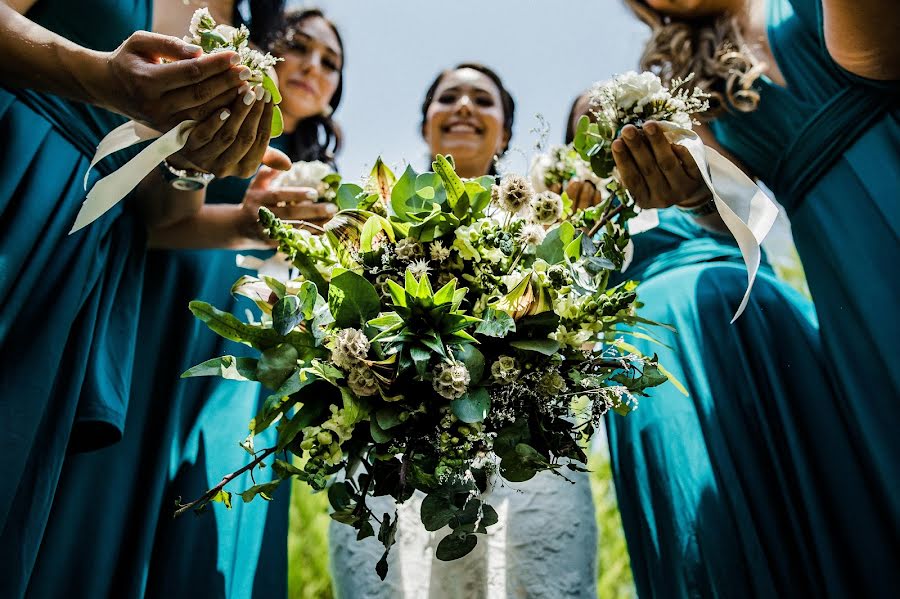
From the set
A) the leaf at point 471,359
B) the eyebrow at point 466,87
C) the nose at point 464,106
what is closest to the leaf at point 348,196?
the leaf at point 471,359

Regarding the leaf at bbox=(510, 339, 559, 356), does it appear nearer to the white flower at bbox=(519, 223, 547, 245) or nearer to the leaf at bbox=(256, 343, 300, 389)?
the white flower at bbox=(519, 223, 547, 245)

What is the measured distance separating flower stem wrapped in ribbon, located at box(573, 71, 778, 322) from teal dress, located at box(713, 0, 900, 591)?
33cm

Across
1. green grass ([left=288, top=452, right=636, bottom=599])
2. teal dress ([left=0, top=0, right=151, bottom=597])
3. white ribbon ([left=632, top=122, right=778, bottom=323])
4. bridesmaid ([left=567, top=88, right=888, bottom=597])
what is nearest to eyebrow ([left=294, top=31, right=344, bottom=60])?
teal dress ([left=0, top=0, right=151, bottom=597])

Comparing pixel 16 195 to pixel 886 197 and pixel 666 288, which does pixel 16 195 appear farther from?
pixel 886 197

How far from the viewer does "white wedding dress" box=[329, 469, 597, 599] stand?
247 cm

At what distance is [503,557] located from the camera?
2.52 m

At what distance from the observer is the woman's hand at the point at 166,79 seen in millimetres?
1704

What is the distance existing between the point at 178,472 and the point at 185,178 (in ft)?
2.85

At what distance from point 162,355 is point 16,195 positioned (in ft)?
2.31

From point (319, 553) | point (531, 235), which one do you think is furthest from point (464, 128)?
point (319, 553)

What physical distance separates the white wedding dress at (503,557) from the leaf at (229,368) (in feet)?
3.46

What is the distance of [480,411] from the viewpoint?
1609mm

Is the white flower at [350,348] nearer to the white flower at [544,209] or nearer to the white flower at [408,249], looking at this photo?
the white flower at [408,249]

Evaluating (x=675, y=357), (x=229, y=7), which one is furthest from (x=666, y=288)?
(x=229, y=7)
